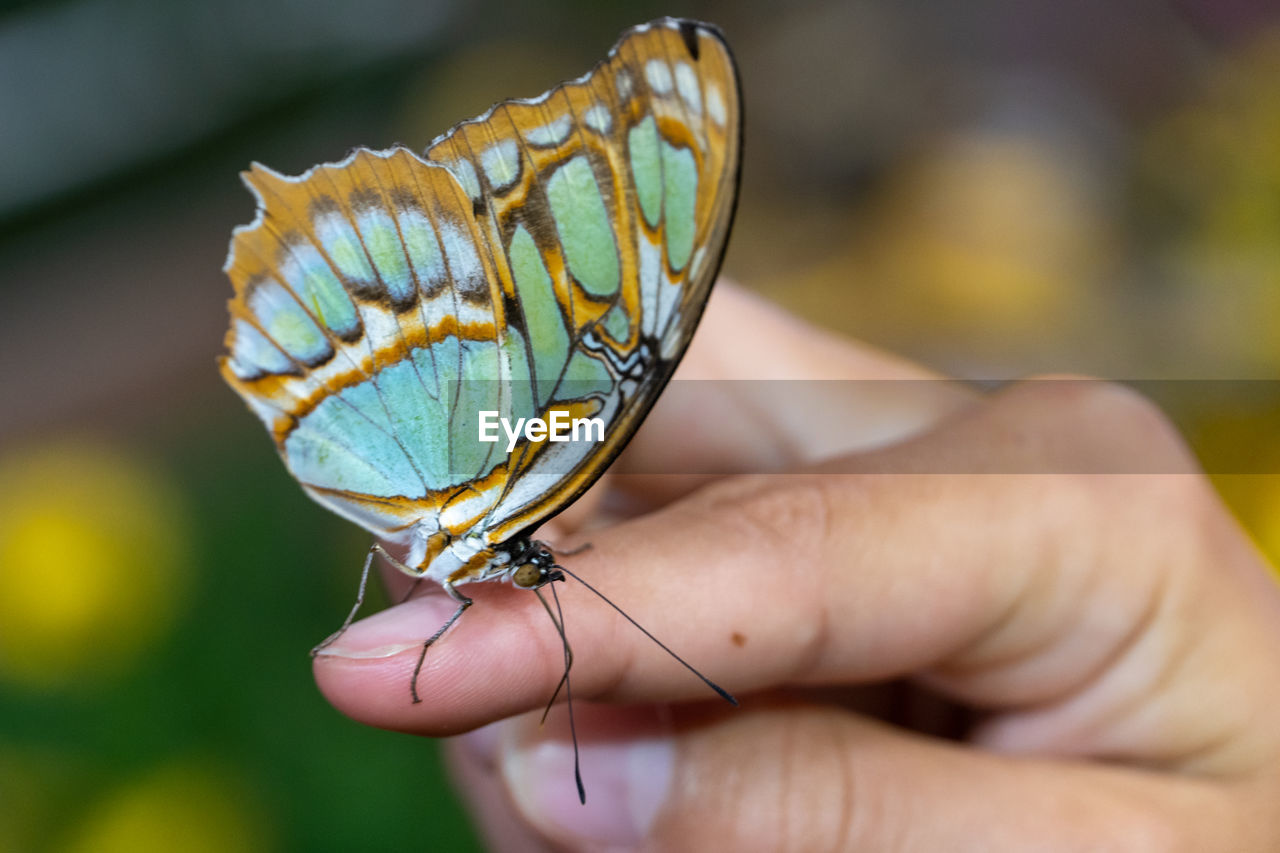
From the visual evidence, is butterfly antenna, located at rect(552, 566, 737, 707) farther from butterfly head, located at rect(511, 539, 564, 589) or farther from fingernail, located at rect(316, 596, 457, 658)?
fingernail, located at rect(316, 596, 457, 658)

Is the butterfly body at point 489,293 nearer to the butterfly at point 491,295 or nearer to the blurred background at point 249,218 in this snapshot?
the butterfly at point 491,295

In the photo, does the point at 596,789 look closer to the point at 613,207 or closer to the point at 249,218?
the point at 613,207

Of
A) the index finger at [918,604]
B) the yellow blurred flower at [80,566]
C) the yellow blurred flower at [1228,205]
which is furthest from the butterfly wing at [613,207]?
the yellow blurred flower at [1228,205]

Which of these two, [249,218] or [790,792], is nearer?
[790,792]

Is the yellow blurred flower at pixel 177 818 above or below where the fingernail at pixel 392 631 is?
below

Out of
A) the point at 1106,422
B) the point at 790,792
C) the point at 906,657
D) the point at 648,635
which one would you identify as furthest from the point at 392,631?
the point at 1106,422

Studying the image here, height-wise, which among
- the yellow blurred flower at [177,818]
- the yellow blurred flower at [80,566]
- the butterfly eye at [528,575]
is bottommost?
the yellow blurred flower at [177,818]

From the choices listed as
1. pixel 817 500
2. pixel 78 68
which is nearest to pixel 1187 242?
pixel 817 500

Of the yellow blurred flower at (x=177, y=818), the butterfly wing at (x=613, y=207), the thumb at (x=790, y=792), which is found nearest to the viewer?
the butterfly wing at (x=613, y=207)
